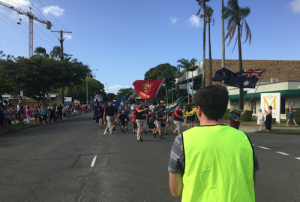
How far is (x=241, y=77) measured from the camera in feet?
34.0

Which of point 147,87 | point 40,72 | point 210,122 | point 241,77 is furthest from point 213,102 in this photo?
point 40,72

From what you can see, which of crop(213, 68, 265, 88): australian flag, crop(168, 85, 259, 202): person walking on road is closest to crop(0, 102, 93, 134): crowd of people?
crop(213, 68, 265, 88): australian flag

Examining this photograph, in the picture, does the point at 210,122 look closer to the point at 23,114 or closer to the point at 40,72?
the point at 23,114

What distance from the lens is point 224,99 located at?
183 cm

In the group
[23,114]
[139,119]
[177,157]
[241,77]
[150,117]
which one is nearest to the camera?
[177,157]

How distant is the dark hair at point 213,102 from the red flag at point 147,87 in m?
9.97

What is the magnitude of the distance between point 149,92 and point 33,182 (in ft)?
25.1

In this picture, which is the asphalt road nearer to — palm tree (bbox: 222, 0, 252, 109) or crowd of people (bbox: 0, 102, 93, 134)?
crowd of people (bbox: 0, 102, 93, 134)

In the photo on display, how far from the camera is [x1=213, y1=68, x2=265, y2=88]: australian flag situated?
1000 cm

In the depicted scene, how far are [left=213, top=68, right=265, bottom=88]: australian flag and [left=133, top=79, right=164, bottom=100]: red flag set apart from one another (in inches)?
116

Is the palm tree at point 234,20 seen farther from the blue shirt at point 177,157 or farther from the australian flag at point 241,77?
the blue shirt at point 177,157

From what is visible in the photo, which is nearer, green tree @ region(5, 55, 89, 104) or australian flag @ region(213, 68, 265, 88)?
australian flag @ region(213, 68, 265, 88)

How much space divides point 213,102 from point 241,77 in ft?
30.5

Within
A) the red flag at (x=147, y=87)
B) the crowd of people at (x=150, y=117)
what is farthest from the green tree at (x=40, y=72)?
the red flag at (x=147, y=87)
